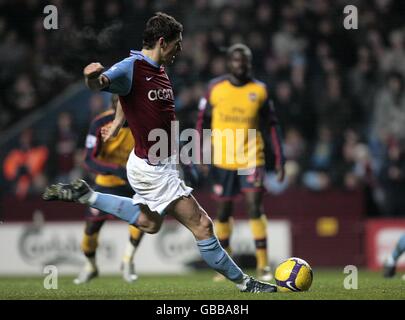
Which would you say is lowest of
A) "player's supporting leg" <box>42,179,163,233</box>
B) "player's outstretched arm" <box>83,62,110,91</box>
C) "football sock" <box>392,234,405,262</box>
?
"football sock" <box>392,234,405,262</box>

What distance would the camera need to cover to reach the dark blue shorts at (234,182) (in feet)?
31.2

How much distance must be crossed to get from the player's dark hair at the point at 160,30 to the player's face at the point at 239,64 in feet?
9.60

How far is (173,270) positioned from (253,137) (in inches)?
120

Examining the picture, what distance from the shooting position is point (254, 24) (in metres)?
14.7

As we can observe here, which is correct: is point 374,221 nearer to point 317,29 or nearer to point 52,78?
point 317,29

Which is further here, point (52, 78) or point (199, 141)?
point (52, 78)

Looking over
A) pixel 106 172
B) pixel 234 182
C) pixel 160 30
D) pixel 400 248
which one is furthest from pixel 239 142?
pixel 160 30

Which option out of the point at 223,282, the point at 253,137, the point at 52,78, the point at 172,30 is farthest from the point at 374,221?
the point at 172,30

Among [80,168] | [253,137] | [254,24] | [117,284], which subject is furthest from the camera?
[254,24]

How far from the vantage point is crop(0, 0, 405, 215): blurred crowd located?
42.9ft

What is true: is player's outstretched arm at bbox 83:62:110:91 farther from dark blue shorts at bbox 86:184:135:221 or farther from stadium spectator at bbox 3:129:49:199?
stadium spectator at bbox 3:129:49:199

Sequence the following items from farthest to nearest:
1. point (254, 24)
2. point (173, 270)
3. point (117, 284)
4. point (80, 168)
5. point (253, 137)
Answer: point (254, 24) < point (80, 168) < point (173, 270) < point (253, 137) < point (117, 284)

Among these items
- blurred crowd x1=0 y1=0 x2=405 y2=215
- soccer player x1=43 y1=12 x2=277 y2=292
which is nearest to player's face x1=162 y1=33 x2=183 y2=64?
soccer player x1=43 y1=12 x2=277 y2=292

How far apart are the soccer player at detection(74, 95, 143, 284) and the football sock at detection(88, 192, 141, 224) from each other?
6.92 ft
